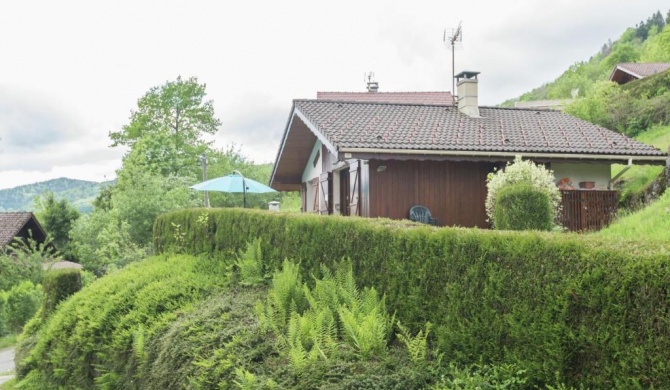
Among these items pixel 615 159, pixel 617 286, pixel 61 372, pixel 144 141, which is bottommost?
pixel 61 372

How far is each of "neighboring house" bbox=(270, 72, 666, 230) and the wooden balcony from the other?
23 mm

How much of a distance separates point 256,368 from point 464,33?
17.9 metres

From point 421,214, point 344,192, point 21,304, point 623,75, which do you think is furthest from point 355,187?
point 623,75

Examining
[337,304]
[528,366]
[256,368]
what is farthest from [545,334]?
[256,368]

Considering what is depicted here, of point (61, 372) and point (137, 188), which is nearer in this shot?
point (61, 372)

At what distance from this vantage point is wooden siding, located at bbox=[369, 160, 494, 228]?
1413 centimetres

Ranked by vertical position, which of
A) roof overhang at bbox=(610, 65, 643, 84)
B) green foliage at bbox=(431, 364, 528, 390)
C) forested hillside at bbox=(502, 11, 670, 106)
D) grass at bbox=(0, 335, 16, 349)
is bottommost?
grass at bbox=(0, 335, 16, 349)

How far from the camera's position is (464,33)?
70.0 ft

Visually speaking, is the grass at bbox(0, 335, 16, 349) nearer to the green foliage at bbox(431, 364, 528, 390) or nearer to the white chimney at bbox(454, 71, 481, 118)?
the white chimney at bbox(454, 71, 481, 118)

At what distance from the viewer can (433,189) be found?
14430 mm

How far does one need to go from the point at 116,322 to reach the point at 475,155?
28.2 ft

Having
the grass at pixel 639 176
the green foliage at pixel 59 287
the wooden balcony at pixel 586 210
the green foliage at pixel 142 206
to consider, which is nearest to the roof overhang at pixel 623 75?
the grass at pixel 639 176

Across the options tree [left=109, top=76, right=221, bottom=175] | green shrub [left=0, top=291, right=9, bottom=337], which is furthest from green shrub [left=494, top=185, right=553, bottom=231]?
tree [left=109, top=76, right=221, bottom=175]

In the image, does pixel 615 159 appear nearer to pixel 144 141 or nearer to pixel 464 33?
pixel 464 33
